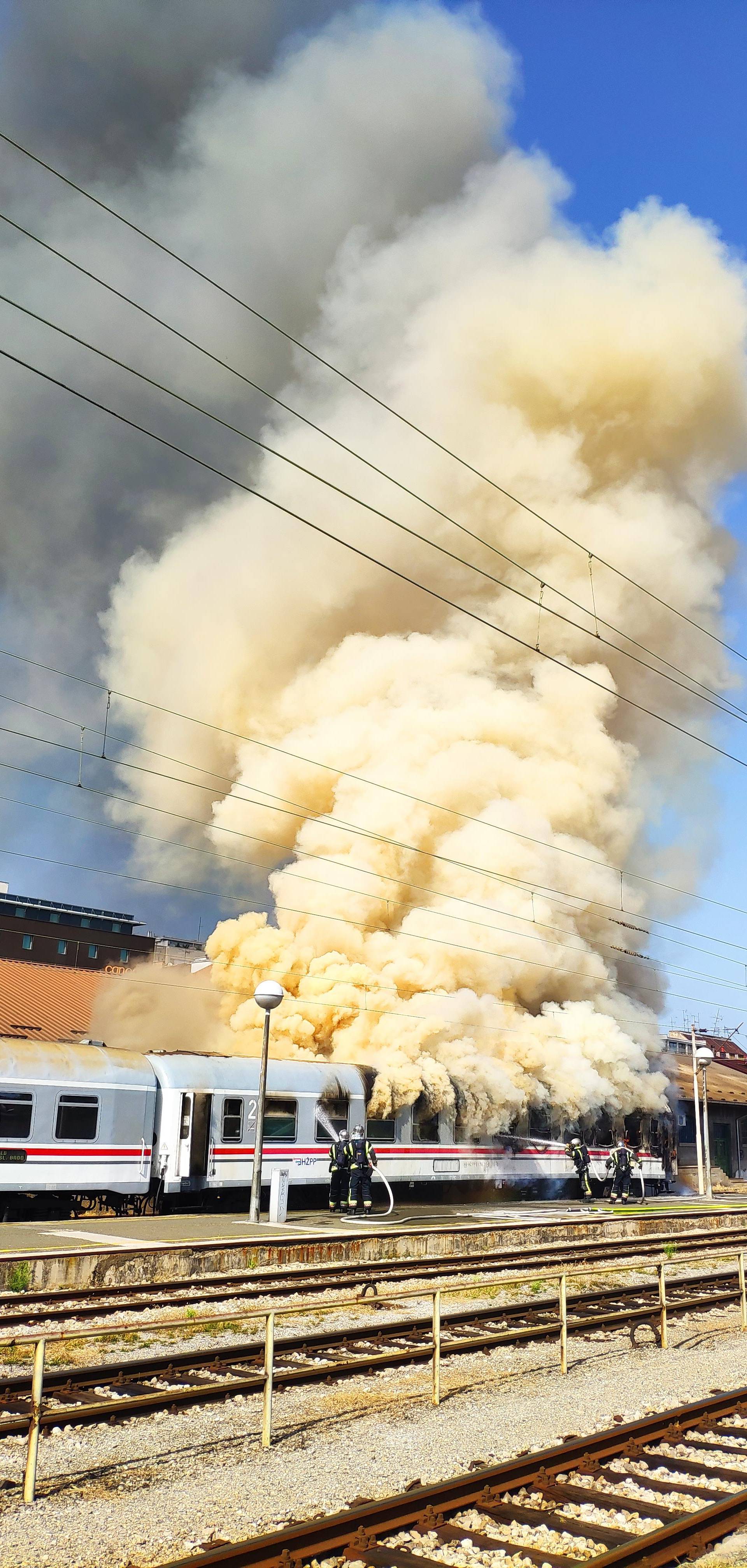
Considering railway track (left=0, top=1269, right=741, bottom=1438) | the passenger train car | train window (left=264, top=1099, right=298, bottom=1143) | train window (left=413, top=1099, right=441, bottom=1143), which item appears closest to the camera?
railway track (left=0, top=1269, right=741, bottom=1438)

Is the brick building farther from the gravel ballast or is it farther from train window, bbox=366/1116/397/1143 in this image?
the gravel ballast

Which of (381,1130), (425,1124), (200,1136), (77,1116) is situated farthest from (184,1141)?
(425,1124)

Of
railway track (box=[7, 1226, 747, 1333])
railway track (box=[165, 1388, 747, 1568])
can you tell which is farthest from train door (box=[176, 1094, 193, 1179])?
railway track (box=[165, 1388, 747, 1568])

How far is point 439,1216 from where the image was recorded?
26594 mm

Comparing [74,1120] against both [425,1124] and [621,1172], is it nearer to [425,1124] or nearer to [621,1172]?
[425,1124]

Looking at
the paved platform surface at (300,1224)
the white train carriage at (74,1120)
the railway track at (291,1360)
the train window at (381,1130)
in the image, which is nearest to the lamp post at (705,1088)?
the paved platform surface at (300,1224)

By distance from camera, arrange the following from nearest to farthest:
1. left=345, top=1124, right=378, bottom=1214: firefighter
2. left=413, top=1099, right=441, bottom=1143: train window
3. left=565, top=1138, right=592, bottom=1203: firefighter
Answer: left=345, top=1124, right=378, bottom=1214: firefighter
left=413, top=1099, right=441, bottom=1143: train window
left=565, top=1138, right=592, bottom=1203: firefighter

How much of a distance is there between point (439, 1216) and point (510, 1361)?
14616mm

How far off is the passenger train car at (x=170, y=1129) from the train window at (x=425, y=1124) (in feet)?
0.11

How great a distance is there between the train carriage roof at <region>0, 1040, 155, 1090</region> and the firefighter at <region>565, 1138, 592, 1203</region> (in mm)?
13458

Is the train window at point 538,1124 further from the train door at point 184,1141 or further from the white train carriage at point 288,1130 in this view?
the train door at point 184,1141

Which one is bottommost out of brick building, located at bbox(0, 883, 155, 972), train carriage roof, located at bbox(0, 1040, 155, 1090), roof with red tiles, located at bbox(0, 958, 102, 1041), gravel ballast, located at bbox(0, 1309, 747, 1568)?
gravel ballast, located at bbox(0, 1309, 747, 1568)

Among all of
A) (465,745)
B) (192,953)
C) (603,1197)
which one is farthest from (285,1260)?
(192,953)

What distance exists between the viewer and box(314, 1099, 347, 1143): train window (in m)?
27.1
